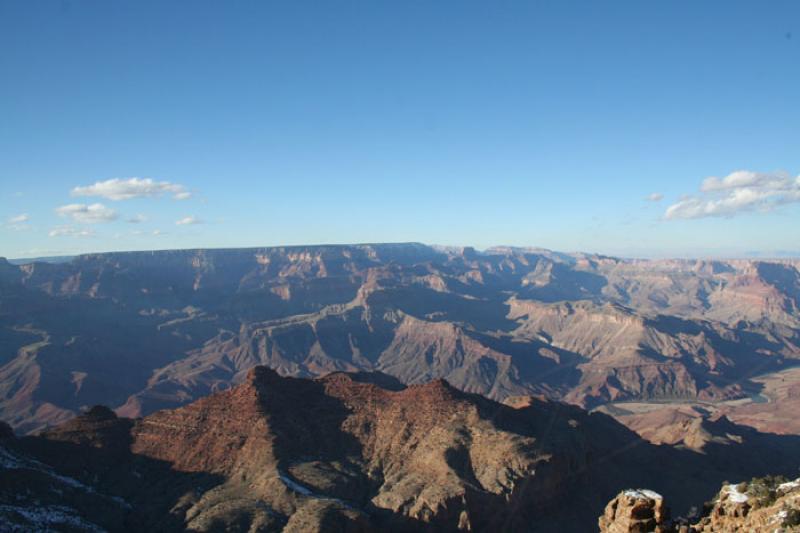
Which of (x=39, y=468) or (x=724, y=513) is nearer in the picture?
(x=724, y=513)

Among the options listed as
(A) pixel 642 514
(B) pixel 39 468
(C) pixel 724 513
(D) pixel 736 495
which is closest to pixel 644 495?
(A) pixel 642 514

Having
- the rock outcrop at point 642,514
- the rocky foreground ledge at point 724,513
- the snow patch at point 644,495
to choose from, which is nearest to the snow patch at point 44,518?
the rocky foreground ledge at point 724,513

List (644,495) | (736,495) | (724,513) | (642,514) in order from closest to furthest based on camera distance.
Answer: (724,513) < (736,495) < (642,514) < (644,495)

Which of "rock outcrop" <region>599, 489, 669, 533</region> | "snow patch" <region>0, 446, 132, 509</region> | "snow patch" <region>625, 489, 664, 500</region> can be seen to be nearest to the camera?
"rock outcrop" <region>599, 489, 669, 533</region>

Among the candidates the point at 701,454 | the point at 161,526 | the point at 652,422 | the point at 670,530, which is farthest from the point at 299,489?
the point at 652,422

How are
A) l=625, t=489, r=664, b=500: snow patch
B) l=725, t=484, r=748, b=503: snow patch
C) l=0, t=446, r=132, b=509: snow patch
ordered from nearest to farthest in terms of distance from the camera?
l=725, t=484, r=748, b=503: snow patch, l=625, t=489, r=664, b=500: snow patch, l=0, t=446, r=132, b=509: snow patch

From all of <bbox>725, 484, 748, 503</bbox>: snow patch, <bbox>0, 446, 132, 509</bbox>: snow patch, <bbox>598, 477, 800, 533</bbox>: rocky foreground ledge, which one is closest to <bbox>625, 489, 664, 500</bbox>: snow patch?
<bbox>598, 477, 800, 533</bbox>: rocky foreground ledge

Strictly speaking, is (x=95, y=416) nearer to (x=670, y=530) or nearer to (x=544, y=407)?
(x=544, y=407)

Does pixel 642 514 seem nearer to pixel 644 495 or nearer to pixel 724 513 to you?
pixel 644 495

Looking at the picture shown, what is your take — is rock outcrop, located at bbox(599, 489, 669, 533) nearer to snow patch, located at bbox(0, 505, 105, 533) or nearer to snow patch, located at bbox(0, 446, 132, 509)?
snow patch, located at bbox(0, 505, 105, 533)
